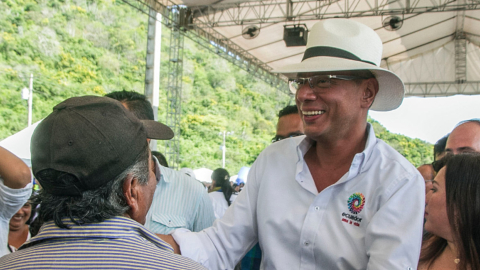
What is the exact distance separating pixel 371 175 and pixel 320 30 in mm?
633

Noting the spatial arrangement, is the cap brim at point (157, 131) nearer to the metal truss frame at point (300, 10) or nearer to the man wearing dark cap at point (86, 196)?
the man wearing dark cap at point (86, 196)

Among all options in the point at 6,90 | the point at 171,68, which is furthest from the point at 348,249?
the point at 6,90

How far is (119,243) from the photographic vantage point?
1.06 m

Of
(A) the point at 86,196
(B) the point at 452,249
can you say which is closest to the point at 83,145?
(A) the point at 86,196

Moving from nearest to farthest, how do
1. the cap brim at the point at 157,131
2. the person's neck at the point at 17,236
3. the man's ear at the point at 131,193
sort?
the man's ear at the point at 131,193 < the cap brim at the point at 157,131 < the person's neck at the point at 17,236

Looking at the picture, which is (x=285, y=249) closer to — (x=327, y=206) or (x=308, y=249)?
(x=308, y=249)

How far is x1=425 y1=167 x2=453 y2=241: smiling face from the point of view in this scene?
1.92 m

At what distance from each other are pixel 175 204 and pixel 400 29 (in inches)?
469

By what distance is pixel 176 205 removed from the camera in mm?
2412

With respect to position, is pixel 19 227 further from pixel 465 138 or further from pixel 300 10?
pixel 300 10

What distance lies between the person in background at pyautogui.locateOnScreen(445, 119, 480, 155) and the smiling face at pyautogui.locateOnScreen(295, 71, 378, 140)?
157 centimetres

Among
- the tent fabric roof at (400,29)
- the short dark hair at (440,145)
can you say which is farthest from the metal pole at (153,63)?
the short dark hair at (440,145)

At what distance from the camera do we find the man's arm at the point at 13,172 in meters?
2.41

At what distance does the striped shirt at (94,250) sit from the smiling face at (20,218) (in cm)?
278
